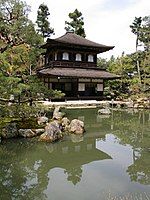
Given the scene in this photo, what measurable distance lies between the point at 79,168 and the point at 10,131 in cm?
515

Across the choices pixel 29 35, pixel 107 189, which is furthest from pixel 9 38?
pixel 107 189

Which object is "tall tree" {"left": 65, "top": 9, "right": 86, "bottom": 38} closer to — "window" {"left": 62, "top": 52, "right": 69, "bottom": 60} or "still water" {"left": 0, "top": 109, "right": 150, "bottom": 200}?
"window" {"left": 62, "top": 52, "right": 69, "bottom": 60}

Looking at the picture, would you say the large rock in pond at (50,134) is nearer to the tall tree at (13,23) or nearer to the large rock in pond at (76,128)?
the large rock in pond at (76,128)

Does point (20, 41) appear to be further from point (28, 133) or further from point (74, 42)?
point (74, 42)

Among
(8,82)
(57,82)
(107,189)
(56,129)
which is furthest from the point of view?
Answer: (57,82)

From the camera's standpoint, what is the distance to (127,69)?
37125 millimetres

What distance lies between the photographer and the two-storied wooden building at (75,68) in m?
29.5

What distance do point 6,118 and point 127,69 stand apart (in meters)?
25.9

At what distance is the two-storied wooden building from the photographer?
29531 millimetres

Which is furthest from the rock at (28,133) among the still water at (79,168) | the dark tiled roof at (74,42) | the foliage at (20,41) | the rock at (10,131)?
the dark tiled roof at (74,42)

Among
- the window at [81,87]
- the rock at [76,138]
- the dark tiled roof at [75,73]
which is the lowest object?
the rock at [76,138]

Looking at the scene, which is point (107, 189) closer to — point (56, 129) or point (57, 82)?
point (56, 129)

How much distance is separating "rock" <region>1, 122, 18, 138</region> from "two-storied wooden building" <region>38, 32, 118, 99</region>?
15315mm

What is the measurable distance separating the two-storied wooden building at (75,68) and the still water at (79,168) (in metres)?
Answer: 15.0
